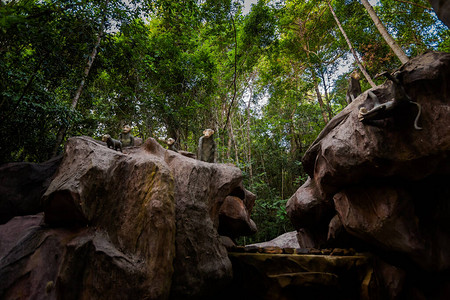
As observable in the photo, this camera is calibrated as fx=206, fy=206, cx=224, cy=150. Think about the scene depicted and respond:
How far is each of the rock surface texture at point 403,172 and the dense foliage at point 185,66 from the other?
2322 mm

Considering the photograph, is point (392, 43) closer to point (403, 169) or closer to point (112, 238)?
point (403, 169)

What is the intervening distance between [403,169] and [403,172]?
0.10 metres

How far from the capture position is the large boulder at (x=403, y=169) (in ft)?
13.6

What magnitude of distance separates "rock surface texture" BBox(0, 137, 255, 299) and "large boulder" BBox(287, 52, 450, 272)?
346 cm

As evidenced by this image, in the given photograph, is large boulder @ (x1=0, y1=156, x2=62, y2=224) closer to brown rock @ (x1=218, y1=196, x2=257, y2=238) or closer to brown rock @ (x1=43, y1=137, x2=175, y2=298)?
brown rock @ (x1=43, y1=137, x2=175, y2=298)

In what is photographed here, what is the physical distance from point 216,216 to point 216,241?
0.86 m

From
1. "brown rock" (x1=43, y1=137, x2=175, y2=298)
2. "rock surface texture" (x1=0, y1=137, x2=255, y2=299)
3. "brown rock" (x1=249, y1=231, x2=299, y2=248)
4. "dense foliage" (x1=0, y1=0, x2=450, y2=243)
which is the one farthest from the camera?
"brown rock" (x1=249, y1=231, x2=299, y2=248)

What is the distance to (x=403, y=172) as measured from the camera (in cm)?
450

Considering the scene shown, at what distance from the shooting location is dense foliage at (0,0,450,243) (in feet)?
19.0

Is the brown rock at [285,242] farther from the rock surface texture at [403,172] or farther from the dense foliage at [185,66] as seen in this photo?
the rock surface texture at [403,172]

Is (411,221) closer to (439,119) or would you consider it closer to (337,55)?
(439,119)

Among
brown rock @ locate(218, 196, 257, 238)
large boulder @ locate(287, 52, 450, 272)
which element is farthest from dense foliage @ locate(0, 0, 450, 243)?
brown rock @ locate(218, 196, 257, 238)

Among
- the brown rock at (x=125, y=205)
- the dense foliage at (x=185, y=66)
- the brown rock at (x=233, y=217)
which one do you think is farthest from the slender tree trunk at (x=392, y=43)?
the brown rock at (x=125, y=205)

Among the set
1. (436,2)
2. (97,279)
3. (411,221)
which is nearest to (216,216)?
(97,279)
